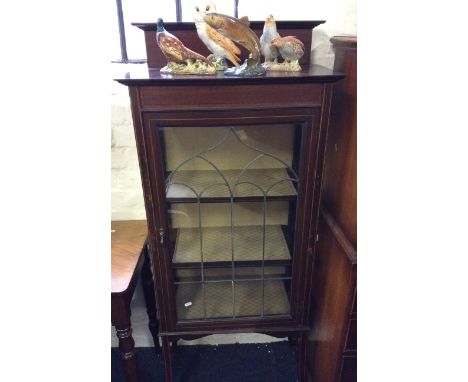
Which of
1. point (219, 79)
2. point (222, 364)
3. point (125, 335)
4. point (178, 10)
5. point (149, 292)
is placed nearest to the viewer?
point (219, 79)

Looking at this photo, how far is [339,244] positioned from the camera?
0.93 meters

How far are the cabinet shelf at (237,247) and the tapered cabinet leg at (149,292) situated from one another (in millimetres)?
Result: 220

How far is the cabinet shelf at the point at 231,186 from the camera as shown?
3.05 ft

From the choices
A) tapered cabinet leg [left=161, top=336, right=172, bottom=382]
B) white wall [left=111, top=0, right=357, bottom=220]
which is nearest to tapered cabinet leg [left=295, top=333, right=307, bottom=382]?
tapered cabinet leg [left=161, top=336, right=172, bottom=382]

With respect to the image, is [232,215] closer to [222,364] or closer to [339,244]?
[339,244]

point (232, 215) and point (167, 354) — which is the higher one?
point (232, 215)

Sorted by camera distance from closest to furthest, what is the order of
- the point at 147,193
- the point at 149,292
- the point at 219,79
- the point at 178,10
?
the point at 219,79 → the point at 147,193 → the point at 178,10 → the point at 149,292

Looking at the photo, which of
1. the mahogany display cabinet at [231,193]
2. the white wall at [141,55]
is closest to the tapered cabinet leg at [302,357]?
the mahogany display cabinet at [231,193]

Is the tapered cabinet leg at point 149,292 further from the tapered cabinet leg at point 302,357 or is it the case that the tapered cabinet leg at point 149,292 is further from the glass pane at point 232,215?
the tapered cabinet leg at point 302,357

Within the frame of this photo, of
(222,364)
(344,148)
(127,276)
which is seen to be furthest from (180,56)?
(222,364)

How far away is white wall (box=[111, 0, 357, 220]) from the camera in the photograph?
1.03m

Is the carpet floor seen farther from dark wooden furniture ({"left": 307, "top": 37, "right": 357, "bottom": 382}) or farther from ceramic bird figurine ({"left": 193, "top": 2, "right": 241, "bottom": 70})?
ceramic bird figurine ({"left": 193, "top": 2, "right": 241, "bottom": 70})

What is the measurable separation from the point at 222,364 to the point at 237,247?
62 centimetres
